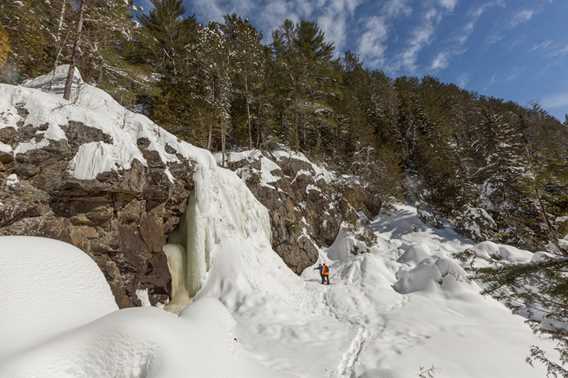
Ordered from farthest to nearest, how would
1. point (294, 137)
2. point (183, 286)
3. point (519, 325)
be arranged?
point (294, 137), point (183, 286), point (519, 325)

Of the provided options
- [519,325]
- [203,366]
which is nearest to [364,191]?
[519,325]

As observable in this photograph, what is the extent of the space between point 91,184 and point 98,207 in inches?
31.5

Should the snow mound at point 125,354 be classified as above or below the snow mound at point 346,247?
below

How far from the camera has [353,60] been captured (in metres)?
38.0

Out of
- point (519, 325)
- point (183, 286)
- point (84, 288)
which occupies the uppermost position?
point (84, 288)

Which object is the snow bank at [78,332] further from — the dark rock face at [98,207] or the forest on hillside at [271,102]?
the forest on hillside at [271,102]

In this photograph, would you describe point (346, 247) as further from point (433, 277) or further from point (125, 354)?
point (125, 354)

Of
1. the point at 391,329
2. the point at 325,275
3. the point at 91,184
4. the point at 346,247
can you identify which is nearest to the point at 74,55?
the point at 91,184

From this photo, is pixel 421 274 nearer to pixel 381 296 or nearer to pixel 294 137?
pixel 381 296

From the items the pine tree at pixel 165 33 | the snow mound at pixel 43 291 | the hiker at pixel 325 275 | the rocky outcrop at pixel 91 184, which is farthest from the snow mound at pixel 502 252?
the pine tree at pixel 165 33

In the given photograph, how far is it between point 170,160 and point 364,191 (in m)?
Result: 17.1

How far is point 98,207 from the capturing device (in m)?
7.98

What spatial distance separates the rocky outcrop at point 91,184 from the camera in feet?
22.3

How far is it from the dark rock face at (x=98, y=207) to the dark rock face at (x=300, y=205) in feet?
20.2
